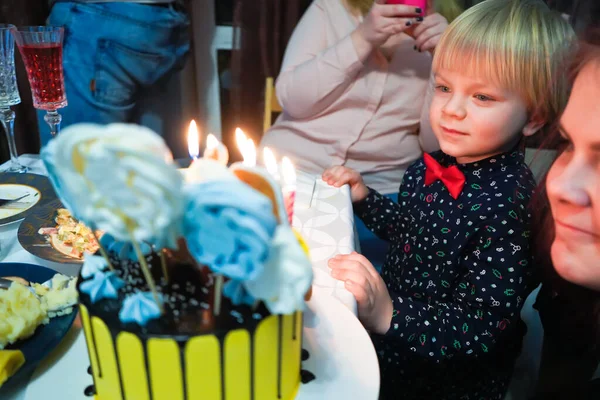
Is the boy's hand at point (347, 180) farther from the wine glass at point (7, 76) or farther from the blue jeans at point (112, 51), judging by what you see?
the blue jeans at point (112, 51)

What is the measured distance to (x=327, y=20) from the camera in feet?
5.03

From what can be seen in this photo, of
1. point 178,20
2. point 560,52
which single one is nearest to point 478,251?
point 560,52

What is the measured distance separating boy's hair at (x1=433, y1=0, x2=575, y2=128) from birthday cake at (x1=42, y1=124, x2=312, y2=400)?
2.13ft

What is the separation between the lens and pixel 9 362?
0.51m

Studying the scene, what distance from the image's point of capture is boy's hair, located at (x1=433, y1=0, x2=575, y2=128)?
2.90 ft

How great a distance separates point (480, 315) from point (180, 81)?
206cm

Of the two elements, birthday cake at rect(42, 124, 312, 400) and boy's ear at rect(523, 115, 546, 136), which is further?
boy's ear at rect(523, 115, 546, 136)

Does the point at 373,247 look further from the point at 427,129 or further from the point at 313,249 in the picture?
the point at 313,249

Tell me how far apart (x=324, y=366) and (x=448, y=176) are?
579mm

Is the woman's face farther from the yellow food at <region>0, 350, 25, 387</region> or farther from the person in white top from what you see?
the person in white top

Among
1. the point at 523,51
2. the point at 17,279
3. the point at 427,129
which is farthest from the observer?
the point at 427,129

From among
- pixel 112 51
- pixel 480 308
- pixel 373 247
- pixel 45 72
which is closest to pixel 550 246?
pixel 480 308

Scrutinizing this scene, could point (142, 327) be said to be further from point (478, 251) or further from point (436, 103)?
point (436, 103)

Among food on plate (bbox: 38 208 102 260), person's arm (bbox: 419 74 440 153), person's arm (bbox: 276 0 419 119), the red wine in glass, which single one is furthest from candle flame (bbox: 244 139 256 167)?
person's arm (bbox: 419 74 440 153)
